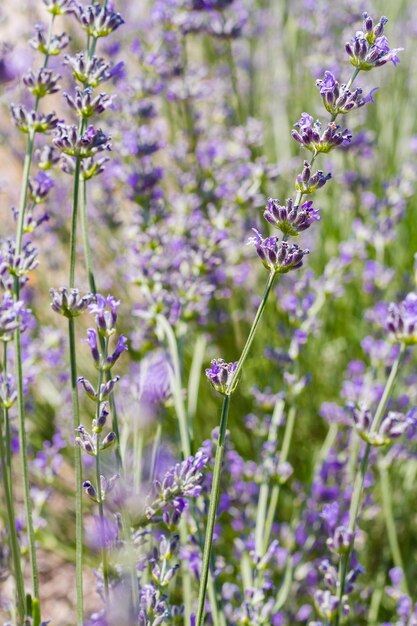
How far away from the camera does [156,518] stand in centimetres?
129

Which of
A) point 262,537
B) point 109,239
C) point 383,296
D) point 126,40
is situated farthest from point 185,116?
point 262,537

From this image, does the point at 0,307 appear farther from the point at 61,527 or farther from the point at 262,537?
the point at 61,527

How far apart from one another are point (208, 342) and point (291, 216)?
1711 mm

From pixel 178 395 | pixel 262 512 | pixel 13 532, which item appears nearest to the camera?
pixel 13 532

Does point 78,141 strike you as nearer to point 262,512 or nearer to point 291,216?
point 291,216

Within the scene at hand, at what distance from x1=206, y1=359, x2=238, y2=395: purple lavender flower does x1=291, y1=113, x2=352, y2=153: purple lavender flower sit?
0.36 m

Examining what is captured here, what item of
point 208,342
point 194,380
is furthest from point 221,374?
point 208,342

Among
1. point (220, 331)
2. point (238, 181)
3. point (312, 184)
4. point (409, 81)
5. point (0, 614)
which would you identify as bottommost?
point (0, 614)

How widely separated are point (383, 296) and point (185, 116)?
3.33ft

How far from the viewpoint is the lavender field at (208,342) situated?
124 cm

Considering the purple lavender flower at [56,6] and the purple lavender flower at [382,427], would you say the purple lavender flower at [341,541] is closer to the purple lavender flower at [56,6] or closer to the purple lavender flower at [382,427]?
the purple lavender flower at [382,427]

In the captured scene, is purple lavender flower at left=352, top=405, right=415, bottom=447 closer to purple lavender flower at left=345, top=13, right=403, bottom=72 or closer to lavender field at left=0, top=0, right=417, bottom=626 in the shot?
lavender field at left=0, top=0, right=417, bottom=626

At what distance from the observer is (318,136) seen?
3.65 feet

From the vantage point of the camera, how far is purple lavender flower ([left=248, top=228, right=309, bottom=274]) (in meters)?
1.11
